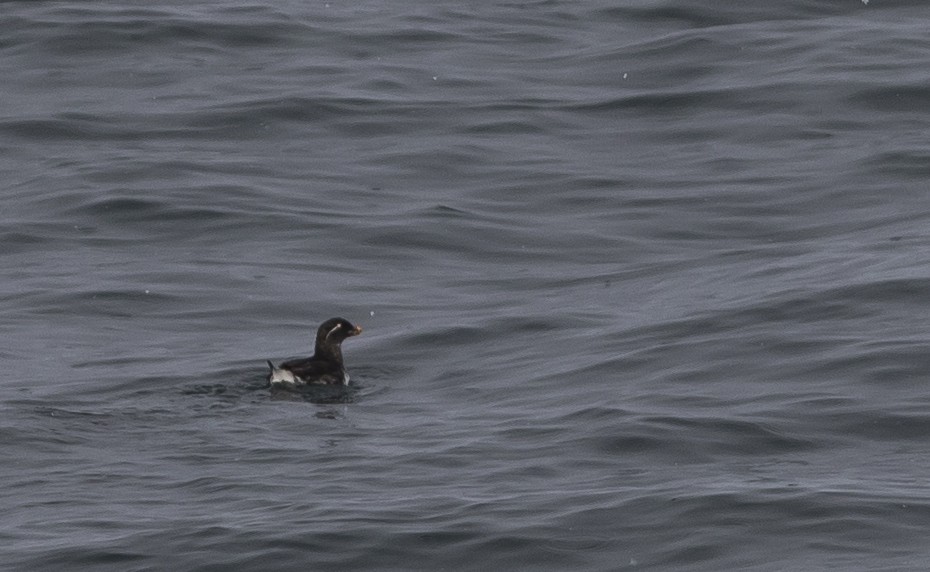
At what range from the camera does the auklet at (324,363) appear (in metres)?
14.6

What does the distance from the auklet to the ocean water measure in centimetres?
22

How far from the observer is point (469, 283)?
1769cm

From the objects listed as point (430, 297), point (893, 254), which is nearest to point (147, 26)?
point (430, 297)

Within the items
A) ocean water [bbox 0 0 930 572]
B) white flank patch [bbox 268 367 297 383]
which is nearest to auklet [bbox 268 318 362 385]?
white flank patch [bbox 268 367 297 383]

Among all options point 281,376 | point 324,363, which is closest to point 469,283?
point 324,363

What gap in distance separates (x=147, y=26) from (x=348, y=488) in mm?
15962

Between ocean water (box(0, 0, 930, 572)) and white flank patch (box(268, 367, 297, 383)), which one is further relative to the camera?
white flank patch (box(268, 367, 297, 383))

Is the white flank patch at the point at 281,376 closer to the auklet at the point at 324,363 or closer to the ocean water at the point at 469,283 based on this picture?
the auklet at the point at 324,363

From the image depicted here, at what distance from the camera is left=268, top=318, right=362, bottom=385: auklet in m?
14.6

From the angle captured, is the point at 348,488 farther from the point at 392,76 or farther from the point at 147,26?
the point at 147,26

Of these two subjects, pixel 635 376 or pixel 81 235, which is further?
pixel 81 235

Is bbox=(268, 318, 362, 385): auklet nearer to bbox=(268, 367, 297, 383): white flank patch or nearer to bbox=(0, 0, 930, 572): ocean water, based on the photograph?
bbox=(268, 367, 297, 383): white flank patch

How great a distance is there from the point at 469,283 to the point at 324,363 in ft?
9.72

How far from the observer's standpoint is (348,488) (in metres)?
11.6
